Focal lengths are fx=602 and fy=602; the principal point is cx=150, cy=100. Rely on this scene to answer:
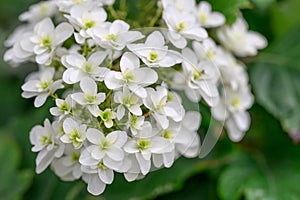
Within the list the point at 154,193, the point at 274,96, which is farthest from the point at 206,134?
the point at 274,96

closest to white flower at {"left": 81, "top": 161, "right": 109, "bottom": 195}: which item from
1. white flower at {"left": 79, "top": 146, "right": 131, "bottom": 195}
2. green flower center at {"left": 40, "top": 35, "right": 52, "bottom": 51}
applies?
white flower at {"left": 79, "top": 146, "right": 131, "bottom": 195}

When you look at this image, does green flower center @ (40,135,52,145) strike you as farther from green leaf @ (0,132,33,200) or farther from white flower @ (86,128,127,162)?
green leaf @ (0,132,33,200)

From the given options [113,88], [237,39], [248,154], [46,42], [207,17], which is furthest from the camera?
[248,154]

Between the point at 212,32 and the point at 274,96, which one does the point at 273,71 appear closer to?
the point at 274,96

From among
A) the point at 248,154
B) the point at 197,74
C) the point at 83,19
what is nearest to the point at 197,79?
the point at 197,74

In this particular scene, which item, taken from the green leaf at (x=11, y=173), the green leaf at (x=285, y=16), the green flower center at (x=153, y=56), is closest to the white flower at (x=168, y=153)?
the green flower center at (x=153, y=56)

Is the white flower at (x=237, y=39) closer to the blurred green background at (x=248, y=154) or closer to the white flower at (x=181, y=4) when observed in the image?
the blurred green background at (x=248, y=154)

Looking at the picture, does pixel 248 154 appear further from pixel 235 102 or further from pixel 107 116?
pixel 107 116
